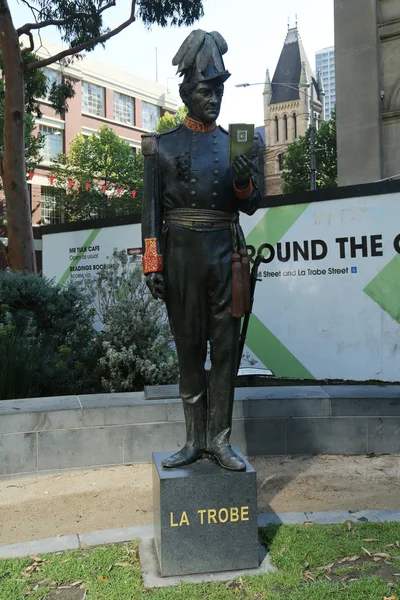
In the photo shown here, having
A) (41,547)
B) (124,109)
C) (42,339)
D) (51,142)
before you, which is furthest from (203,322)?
(124,109)

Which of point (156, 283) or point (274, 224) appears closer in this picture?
point (156, 283)

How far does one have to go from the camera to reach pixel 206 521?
11.4 ft

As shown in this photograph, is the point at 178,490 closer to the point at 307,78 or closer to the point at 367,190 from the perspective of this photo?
the point at 367,190

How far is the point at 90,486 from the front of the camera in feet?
16.7

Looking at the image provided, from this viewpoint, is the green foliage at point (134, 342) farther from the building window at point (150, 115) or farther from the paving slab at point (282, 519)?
the building window at point (150, 115)

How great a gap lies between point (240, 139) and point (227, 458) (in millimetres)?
1850

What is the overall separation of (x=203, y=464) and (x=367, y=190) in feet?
18.5

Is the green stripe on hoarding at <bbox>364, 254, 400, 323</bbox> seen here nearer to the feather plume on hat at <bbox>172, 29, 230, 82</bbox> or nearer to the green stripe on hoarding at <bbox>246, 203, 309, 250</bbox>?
the green stripe on hoarding at <bbox>246, 203, 309, 250</bbox>

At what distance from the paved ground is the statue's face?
9.34ft

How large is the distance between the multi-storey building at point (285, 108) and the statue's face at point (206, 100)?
7729 cm

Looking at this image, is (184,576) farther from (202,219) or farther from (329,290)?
(329,290)

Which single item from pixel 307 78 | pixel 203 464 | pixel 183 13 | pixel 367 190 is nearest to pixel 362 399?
pixel 203 464

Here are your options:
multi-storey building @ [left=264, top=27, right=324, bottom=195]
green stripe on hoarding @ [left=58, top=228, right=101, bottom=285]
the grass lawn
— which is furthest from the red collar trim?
multi-storey building @ [left=264, top=27, right=324, bottom=195]

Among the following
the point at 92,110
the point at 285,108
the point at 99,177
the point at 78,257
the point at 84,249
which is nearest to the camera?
the point at 84,249
